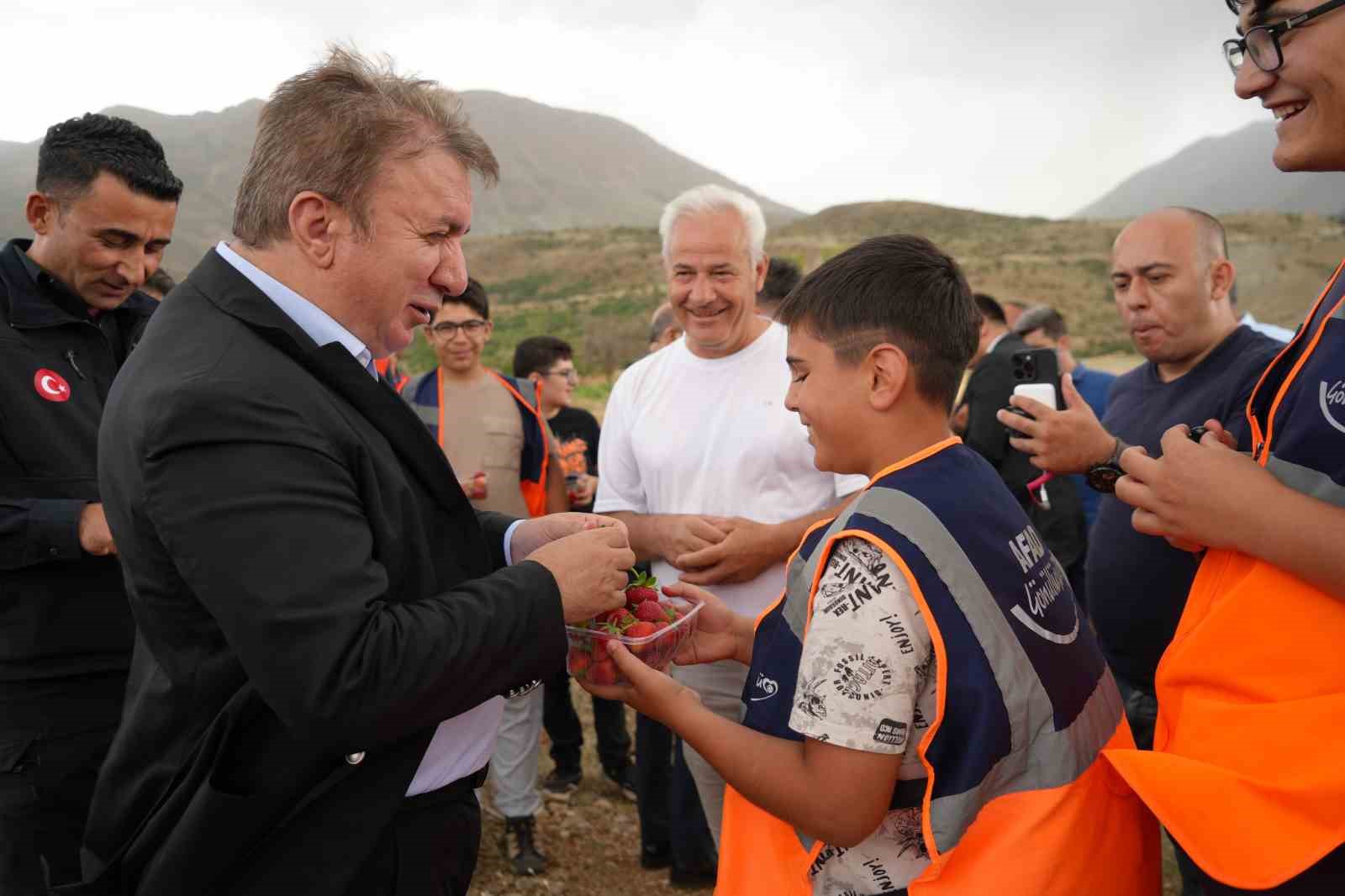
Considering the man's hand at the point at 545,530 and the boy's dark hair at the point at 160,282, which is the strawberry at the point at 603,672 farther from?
the boy's dark hair at the point at 160,282

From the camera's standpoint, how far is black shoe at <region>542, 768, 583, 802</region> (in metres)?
5.45

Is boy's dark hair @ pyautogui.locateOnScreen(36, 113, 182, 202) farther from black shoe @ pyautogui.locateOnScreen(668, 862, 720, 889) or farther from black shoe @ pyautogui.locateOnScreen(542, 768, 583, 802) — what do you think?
black shoe @ pyautogui.locateOnScreen(542, 768, 583, 802)

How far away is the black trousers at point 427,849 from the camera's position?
176 centimetres

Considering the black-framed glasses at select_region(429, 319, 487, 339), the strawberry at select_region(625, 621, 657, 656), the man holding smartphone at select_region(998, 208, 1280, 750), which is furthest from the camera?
the black-framed glasses at select_region(429, 319, 487, 339)

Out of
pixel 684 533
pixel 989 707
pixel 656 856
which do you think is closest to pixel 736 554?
A: pixel 684 533

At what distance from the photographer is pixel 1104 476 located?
2.75m

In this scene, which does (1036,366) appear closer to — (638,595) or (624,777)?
(638,595)

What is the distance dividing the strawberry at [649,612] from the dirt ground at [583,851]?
2669 millimetres

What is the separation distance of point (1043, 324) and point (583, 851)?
5.32 m

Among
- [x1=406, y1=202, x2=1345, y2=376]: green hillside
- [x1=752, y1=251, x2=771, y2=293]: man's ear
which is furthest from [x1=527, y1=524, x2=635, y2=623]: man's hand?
[x1=406, y1=202, x2=1345, y2=376]: green hillside

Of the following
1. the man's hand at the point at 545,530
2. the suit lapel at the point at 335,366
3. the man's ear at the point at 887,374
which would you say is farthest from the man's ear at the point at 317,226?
the man's ear at the point at 887,374

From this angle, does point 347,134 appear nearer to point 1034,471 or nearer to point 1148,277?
point 1148,277

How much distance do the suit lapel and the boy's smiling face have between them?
81 cm

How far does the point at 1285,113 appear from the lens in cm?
182
